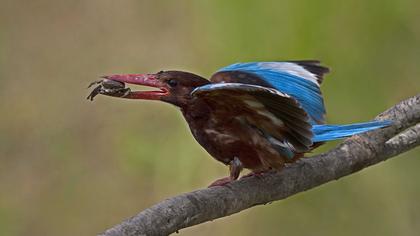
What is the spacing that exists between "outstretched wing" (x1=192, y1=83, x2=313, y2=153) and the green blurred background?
0.73m

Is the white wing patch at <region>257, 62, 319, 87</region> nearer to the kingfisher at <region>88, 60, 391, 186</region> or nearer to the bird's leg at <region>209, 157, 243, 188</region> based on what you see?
the kingfisher at <region>88, 60, 391, 186</region>

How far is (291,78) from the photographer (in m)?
1.89

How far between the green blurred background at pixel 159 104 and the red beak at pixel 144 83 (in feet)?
2.48

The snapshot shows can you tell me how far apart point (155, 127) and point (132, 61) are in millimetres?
213

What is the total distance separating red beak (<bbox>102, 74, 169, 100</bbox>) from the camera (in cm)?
156

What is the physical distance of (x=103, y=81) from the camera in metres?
1.56

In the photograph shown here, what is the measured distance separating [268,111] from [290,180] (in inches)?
4.6

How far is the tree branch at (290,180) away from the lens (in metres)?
1.33

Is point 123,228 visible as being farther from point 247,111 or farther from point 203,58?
point 203,58

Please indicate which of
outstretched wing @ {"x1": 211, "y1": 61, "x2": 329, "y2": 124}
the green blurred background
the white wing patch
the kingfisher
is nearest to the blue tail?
the kingfisher

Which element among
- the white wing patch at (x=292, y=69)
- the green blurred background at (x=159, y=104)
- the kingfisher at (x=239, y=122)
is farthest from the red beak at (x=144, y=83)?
the green blurred background at (x=159, y=104)

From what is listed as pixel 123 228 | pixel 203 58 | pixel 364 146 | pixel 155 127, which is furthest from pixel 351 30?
pixel 123 228

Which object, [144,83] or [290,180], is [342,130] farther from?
[144,83]

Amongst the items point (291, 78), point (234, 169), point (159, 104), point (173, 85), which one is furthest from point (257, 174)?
point (159, 104)
